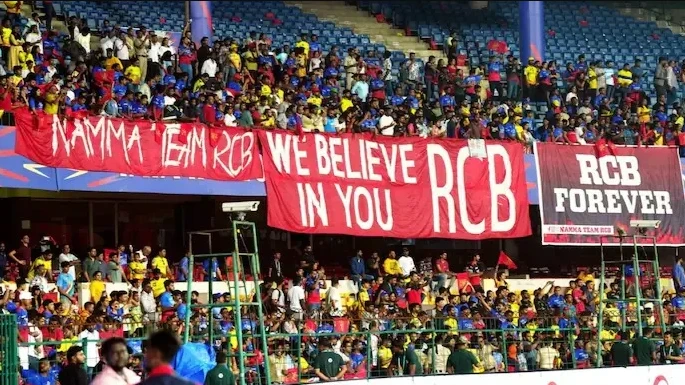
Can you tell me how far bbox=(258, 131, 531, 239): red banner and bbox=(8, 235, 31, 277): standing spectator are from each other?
3.97 m

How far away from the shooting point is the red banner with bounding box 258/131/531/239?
25.9 metres

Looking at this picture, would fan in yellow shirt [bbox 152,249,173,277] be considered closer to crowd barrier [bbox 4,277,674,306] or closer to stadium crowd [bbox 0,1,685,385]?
stadium crowd [bbox 0,1,685,385]

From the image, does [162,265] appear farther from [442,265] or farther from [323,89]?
[323,89]

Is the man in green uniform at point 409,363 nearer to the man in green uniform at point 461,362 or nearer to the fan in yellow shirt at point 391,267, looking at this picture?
the man in green uniform at point 461,362

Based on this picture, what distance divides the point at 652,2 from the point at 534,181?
16.4m

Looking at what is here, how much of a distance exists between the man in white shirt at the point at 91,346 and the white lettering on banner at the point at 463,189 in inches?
348

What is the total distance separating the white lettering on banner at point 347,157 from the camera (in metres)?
25.9

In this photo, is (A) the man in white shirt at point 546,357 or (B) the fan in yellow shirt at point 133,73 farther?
(B) the fan in yellow shirt at point 133,73

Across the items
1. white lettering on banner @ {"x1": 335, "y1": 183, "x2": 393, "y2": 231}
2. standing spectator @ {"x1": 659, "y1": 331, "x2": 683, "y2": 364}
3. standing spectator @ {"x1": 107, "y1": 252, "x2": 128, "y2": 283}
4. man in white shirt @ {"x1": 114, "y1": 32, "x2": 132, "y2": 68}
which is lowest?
standing spectator @ {"x1": 659, "y1": 331, "x2": 683, "y2": 364}

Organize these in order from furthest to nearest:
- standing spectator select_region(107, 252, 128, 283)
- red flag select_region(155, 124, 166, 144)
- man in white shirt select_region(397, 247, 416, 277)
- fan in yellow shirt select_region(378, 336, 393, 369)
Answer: man in white shirt select_region(397, 247, 416, 277)
standing spectator select_region(107, 252, 128, 283)
red flag select_region(155, 124, 166, 144)
fan in yellow shirt select_region(378, 336, 393, 369)

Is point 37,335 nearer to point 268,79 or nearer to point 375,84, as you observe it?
point 268,79

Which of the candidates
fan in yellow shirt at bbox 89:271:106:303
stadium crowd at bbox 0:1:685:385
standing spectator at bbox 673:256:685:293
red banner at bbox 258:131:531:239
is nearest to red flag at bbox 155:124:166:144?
stadium crowd at bbox 0:1:685:385

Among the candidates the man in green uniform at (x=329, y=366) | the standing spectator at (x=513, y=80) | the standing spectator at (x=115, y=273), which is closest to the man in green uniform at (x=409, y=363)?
the man in green uniform at (x=329, y=366)

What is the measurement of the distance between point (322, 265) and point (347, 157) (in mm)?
4308
